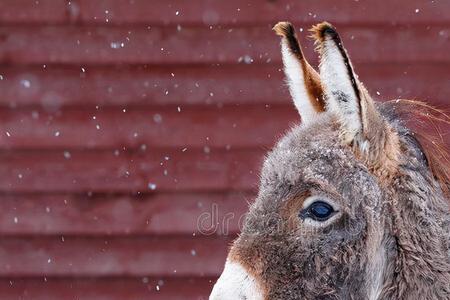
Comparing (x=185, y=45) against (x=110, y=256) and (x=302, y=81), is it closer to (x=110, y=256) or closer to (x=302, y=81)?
(x=110, y=256)

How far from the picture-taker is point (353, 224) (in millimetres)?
2154

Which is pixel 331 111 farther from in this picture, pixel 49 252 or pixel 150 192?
pixel 49 252

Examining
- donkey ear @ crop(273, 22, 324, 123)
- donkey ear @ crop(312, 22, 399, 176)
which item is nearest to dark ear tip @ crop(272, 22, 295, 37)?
donkey ear @ crop(273, 22, 324, 123)

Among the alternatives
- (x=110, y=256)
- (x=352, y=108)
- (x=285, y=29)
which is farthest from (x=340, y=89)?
(x=110, y=256)

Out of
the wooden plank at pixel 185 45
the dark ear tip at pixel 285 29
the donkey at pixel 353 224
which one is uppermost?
the wooden plank at pixel 185 45

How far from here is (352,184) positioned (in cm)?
216

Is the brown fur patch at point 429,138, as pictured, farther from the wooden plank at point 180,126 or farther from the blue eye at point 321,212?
the wooden plank at point 180,126

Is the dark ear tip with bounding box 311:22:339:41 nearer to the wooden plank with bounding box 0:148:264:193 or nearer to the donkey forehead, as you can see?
the donkey forehead

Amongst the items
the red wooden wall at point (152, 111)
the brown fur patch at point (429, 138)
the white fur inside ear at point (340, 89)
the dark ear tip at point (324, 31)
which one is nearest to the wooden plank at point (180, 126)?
the red wooden wall at point (152, 111)

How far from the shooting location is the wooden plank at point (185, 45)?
12.7ft

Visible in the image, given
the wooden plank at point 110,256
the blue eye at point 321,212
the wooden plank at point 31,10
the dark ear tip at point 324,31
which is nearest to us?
the dark ear tip at point 324,31

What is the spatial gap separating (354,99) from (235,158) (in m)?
1.86

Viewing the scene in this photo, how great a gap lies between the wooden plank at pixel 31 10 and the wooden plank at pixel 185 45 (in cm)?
5

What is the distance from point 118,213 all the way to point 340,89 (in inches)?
82.0
